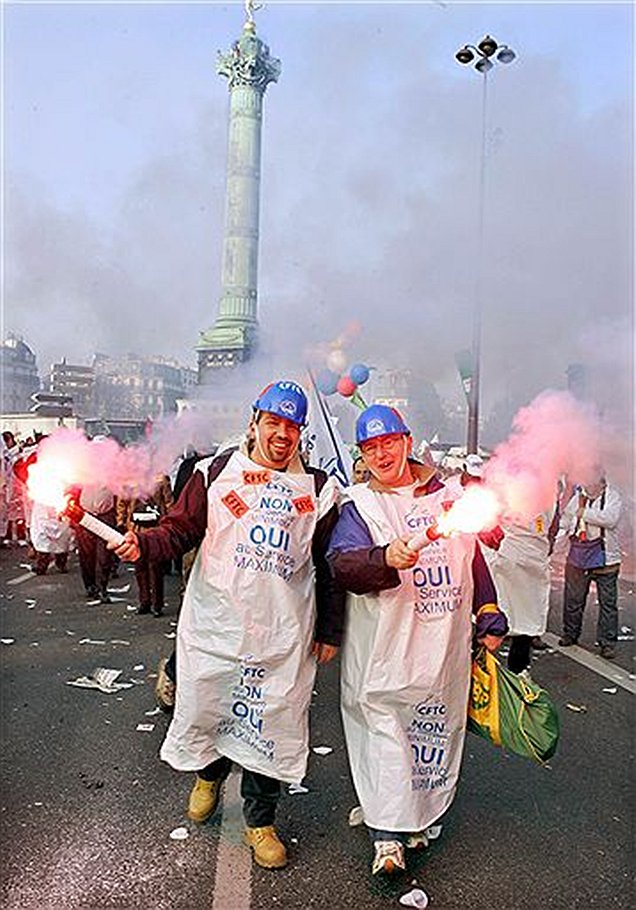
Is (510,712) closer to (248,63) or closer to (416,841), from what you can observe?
(416,841)

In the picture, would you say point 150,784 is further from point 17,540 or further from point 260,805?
point 17,540

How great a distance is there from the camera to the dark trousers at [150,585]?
27.2 feet

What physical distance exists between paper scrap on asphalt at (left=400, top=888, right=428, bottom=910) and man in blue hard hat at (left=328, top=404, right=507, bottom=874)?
102 millimetres

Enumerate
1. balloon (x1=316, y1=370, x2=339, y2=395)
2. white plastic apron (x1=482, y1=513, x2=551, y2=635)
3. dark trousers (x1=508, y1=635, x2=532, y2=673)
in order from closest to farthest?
dark trousers (x1=508, y1=635, x2=532, y2=673), white plastic apron (x1=482, y1=513, x2=551, y2=635), balloon (x1=316, y1=370, x2=339, y2=395)

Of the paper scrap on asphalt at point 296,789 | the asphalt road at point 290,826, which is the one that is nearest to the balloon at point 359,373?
the asphalt road at point 290,826

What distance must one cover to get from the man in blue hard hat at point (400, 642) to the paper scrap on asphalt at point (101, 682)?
2792mm

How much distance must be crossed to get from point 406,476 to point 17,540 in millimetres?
11474

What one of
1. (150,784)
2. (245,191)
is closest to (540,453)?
(150,784)

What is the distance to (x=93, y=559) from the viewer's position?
29.9 ft

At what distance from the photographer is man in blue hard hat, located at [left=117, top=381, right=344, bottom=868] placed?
3.39 metres

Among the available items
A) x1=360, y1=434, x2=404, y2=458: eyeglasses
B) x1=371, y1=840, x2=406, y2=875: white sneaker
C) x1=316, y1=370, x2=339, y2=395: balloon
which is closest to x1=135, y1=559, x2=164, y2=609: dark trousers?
x1=316, y1=370, x2=339, y2=395: balloon

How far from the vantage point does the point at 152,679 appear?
6.08 meters

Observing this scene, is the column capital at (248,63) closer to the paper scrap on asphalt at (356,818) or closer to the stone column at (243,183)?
the stone column at (243,183)

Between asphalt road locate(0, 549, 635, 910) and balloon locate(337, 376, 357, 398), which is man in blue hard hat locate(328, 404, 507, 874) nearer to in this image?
asphalt road locate(0, 549, 635, 910)
